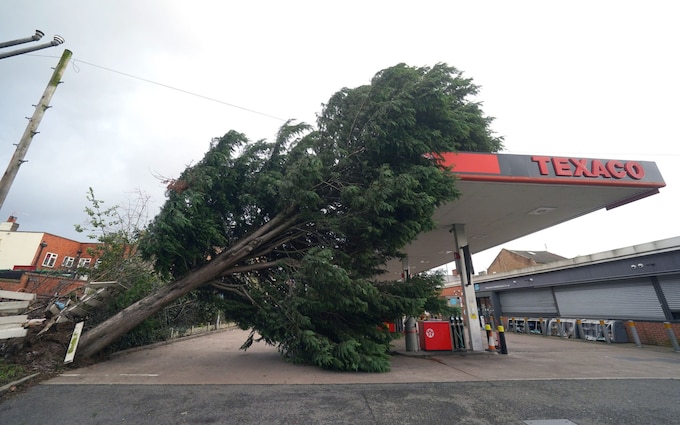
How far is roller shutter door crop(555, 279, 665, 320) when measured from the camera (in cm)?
1221

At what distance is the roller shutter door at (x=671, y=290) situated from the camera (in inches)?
441

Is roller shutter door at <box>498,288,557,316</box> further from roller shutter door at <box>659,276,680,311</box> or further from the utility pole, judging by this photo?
the utility pole

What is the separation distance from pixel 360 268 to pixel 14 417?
678cm

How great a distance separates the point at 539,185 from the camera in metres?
8.56

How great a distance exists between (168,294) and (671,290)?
61.0ft

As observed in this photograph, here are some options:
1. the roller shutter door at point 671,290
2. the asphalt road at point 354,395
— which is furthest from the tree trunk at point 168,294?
the roller shutter door at point 671,290

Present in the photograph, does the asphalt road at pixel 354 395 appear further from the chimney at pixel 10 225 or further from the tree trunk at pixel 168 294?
the chimney at pixel 10 225

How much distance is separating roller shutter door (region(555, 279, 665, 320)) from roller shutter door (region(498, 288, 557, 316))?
2.66ft

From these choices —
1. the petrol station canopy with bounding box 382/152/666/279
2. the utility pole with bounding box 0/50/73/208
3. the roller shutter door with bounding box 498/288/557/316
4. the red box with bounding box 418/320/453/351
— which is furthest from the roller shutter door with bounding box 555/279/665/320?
the utility pole with bounding box 0/50/73/208

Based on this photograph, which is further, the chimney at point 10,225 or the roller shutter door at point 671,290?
the chimney at point 10,225

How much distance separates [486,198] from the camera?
9570 mm

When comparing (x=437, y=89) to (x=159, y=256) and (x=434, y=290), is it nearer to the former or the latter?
(x=434, y=290)

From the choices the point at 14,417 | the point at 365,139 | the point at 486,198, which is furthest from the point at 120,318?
the point at 486,198

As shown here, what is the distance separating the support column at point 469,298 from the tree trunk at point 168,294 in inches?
283
